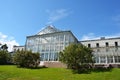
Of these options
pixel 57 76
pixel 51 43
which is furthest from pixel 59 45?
pixel 57 76

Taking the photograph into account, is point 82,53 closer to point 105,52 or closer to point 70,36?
point 70,36

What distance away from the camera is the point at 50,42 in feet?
192

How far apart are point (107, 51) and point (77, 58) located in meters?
22.8

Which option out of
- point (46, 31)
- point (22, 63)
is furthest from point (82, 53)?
point (46, 31)

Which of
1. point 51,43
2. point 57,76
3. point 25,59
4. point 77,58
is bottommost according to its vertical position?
point 57,76

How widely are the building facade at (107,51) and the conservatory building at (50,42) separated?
31.7ft

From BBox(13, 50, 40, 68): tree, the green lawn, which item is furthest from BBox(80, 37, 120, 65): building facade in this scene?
the green lawn

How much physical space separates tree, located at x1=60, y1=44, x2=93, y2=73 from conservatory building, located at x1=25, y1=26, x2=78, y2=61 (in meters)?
14.0

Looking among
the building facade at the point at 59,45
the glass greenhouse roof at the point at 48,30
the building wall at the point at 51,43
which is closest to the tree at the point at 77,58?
the building facade at the point at 59,45

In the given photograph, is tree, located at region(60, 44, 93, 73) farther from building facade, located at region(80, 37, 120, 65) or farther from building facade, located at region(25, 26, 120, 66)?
building facade, located at region(80, 37, 120, 65)

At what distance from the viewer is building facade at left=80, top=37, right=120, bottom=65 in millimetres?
56606

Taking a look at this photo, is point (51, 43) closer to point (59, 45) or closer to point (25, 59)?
point (59, 45)

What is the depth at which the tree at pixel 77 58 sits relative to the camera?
129ft

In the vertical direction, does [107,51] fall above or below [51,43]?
below
